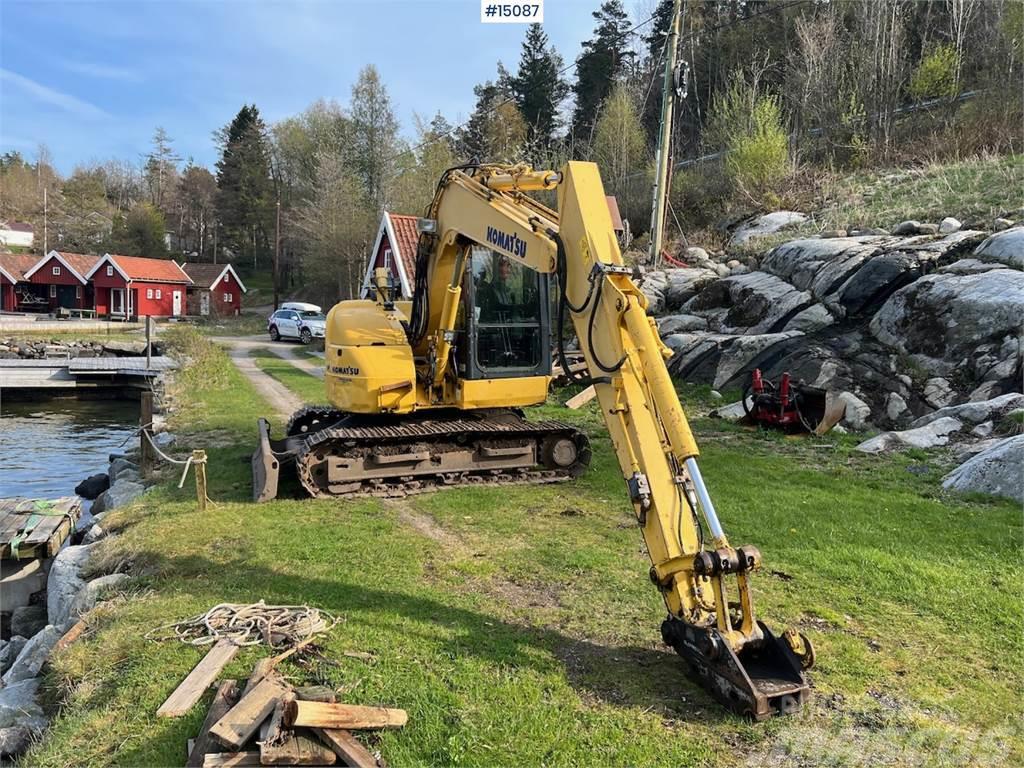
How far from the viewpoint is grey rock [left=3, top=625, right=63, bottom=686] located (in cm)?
605

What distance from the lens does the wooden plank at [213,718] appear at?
3.76 metres

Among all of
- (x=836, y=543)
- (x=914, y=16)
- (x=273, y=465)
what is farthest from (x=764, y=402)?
(x=914, y=16)

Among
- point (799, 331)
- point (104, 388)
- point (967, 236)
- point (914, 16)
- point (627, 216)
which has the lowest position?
point (104, 388)

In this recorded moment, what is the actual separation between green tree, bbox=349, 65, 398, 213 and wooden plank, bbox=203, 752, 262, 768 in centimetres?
4800

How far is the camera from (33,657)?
6.30 m

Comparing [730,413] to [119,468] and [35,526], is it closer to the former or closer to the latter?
[119,468]

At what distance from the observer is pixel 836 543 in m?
6.96

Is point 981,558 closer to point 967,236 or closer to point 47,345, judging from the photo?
point 967,236

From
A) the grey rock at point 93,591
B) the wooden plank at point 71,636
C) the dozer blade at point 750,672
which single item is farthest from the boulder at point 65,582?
the dozer blade at point 750,672

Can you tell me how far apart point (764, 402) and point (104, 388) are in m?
25.3

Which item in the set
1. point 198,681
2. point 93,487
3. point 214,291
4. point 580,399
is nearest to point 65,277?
point 214,291

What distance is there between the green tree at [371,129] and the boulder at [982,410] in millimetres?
42671

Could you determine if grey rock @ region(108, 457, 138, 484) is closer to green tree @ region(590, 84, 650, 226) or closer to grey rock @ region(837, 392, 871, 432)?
grey rock @ region(837, 392, 871, 432)

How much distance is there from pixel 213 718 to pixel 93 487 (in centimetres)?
1093
